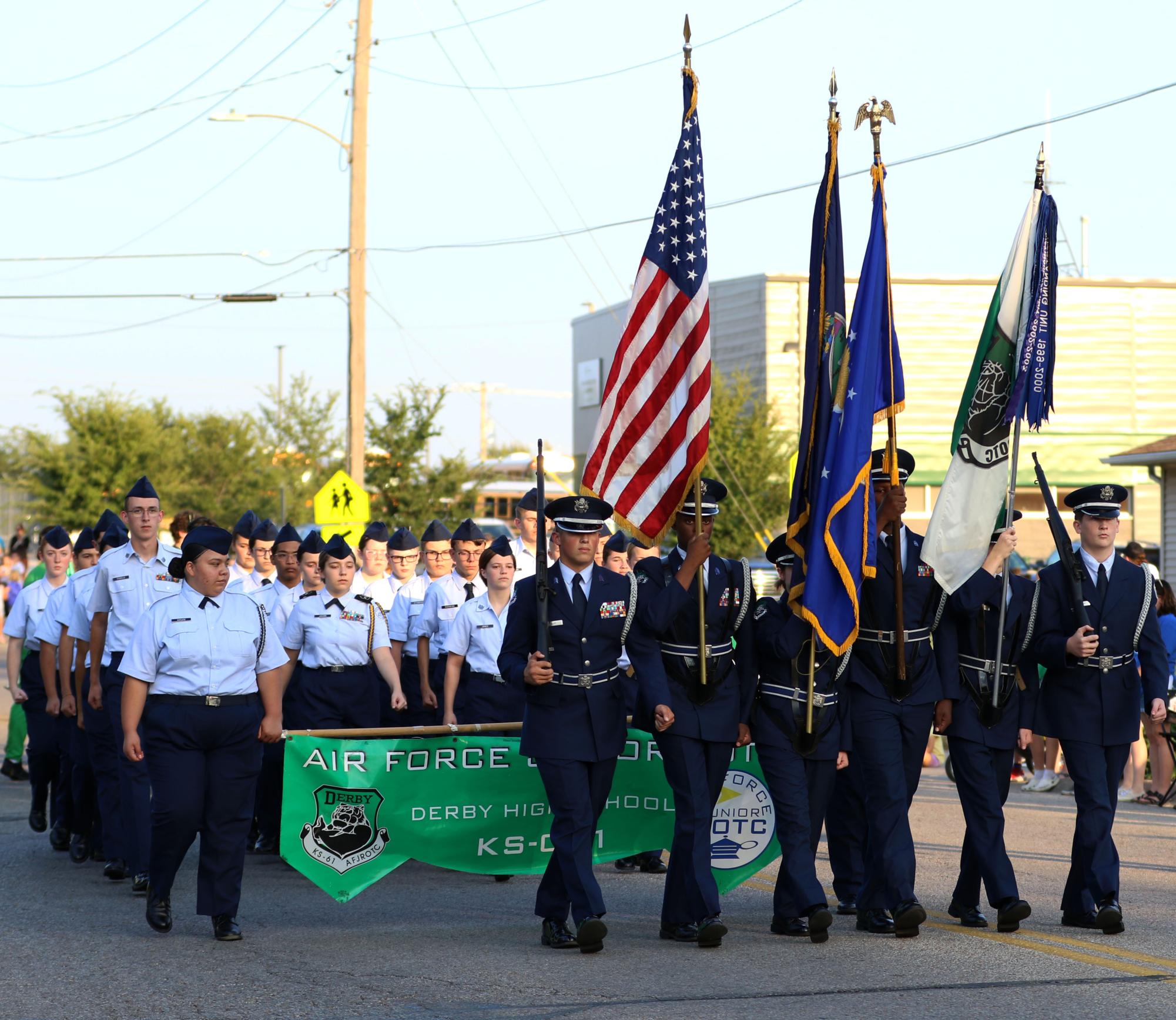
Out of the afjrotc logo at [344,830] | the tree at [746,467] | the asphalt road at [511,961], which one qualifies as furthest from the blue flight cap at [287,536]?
the tree at [746,467]

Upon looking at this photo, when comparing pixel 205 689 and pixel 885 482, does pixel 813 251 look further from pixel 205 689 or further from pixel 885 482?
pixel 205 689

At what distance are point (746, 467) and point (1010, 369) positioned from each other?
31.0m

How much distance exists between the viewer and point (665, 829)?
9016 mm

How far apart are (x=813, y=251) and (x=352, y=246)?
1571 centimetres

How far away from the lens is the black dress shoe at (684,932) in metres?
7.77

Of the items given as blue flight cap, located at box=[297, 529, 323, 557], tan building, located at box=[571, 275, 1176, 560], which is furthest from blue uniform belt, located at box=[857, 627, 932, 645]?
tan building, located at box=[571, 275, 1176, 560]

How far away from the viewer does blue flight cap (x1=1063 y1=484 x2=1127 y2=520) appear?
8242mm

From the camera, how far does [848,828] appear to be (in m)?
8.80

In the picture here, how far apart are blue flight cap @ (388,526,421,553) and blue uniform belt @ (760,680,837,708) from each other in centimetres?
533

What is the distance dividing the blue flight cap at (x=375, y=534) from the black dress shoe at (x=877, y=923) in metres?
5.50

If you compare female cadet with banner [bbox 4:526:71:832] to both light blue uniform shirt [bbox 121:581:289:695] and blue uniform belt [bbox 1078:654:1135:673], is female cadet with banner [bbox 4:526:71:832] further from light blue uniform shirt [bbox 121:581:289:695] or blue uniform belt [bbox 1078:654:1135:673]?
blue uniform belt [bbox 1078:654:1135:673]

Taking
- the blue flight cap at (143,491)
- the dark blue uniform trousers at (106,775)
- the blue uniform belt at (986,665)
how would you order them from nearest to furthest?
the blue uniform belt at (986,665)
the blue flight cap at (143,491)
the dark blue uniform trousers at (106,775)

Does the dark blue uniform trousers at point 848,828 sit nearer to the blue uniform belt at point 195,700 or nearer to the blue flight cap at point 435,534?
the blue uniform belt at point 195,700

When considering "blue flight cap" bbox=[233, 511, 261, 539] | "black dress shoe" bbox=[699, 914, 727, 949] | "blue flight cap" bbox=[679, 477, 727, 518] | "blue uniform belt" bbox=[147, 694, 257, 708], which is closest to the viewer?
"black dress shoe" bbox=[699, 914, 727, 949]
